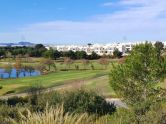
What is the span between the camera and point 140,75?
31656 mm

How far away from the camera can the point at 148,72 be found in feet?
104

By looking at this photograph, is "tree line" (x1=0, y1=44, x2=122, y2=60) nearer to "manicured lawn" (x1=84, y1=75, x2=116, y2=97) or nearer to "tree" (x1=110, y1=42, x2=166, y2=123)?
"manicured lawn" (x1=84, y1=75, x2=116, y2=97)

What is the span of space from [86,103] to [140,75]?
385 inches

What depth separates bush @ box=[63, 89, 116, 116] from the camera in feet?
74.0

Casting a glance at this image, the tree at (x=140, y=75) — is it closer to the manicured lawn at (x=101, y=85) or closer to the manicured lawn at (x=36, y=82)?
the manicured lawn at (x=101, y=85)

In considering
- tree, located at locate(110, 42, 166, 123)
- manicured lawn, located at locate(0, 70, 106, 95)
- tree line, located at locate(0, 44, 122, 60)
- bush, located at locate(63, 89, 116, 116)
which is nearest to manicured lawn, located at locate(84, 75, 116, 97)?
manicured lawn, located at locate(0, 70, 106, 95)

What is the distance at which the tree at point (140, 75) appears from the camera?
31406 mm

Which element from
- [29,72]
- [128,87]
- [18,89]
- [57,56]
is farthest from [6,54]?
[128,87]

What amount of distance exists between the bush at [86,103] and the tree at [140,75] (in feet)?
23.1

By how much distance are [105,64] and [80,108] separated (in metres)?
91.8

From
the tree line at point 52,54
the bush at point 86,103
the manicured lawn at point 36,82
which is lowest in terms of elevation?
the manicured lawn at point 36,82

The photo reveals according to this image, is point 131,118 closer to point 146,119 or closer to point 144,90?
point 146,119

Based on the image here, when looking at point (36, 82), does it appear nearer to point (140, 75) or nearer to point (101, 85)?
point (101, 85)

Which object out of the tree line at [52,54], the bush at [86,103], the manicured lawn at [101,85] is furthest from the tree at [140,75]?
the tree line at [52,54]
